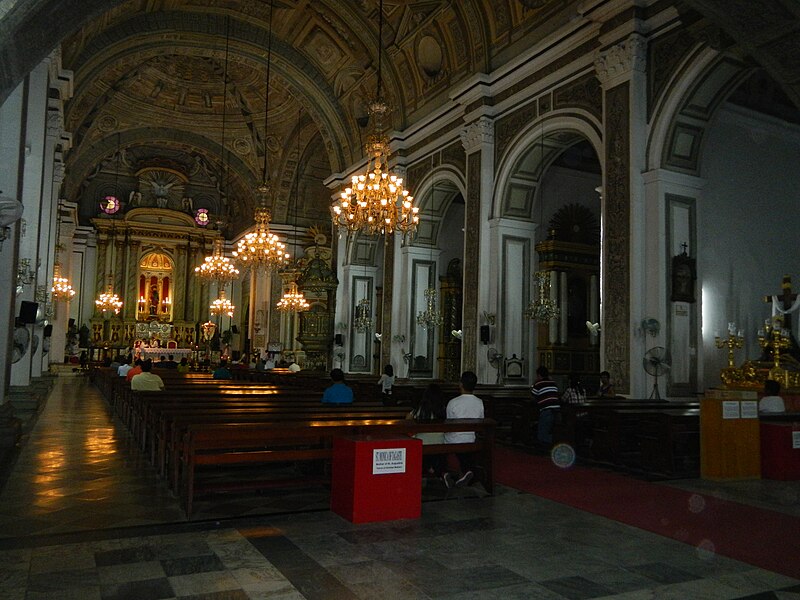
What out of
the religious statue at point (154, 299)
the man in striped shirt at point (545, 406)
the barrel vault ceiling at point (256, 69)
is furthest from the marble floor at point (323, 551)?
the religious statue at point (154, 299)

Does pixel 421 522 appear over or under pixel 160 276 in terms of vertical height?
under

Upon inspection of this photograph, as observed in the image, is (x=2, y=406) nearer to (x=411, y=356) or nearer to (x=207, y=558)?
(x=207, y=558)

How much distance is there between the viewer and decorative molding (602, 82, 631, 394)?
33.6 ft

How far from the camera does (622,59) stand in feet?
34.4

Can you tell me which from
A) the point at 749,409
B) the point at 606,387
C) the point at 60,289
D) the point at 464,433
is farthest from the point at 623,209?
the point at 60,289

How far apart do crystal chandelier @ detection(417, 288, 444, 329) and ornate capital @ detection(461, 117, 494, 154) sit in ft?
13.5

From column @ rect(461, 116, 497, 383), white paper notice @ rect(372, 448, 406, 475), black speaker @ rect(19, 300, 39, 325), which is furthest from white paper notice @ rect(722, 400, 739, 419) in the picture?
black speaker @ rect(19, 300, 39, 325)

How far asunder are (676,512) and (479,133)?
10.5 meters

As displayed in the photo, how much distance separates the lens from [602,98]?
11.1 m

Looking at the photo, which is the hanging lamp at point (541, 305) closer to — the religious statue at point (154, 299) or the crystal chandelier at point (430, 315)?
the crystal chandelier at point (430, 315)

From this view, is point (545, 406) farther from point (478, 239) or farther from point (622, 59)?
point (478, 239)

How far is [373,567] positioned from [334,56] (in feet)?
58.4

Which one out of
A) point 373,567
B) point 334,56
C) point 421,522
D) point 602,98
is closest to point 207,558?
point 373,567

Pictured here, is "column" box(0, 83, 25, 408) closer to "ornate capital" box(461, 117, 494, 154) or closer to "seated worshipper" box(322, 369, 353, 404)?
"seated worshipper" box(322, 369, 353, 404)
